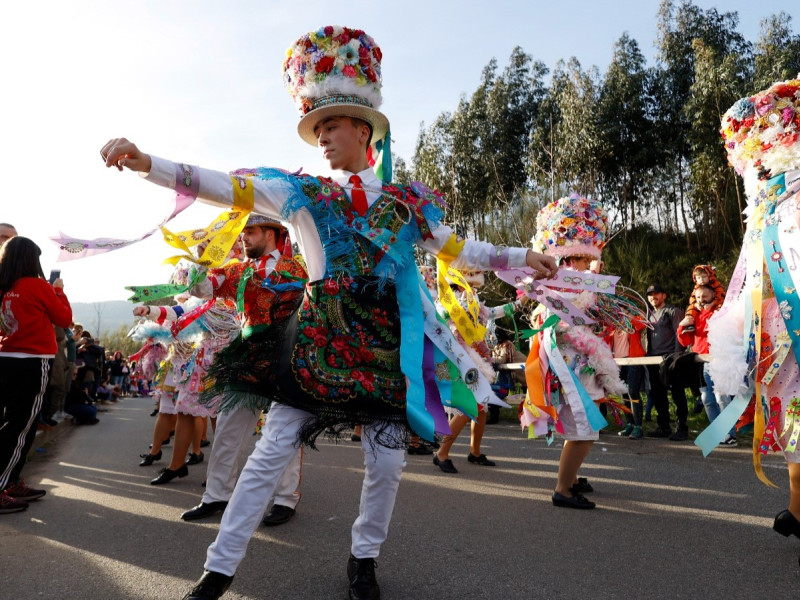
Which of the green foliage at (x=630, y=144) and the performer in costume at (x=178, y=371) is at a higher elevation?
the green foliage at (x=630, y=144)

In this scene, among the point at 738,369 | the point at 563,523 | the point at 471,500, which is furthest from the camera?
the point at 471,500

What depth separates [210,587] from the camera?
2.45 m

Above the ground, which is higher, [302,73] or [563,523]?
[302,73]

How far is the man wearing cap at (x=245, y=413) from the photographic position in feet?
13.0

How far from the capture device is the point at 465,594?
2832 mm

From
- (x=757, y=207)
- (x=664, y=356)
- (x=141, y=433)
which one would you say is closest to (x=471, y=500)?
(x=757, y=207)

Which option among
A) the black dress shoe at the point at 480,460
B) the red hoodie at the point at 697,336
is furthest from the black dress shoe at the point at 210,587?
the red hoodie at the point at 697,336

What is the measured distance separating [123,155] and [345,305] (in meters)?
1.02

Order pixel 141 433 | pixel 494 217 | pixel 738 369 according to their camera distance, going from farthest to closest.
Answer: pixel 494 217, pixel 141 433, pixel 738 369

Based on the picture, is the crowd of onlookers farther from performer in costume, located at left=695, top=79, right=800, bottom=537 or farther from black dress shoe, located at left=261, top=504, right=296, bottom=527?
performer in costume, located at left=695, top=79, right=800, bottom=537

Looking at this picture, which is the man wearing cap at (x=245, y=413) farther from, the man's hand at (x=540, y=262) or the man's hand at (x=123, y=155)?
the man's hand at (x=123, y=155)

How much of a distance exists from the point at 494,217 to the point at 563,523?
21.5 meters

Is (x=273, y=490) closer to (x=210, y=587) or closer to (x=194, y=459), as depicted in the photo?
(x=210, y=587)

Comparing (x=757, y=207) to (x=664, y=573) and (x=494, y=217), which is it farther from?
(x=494, y=217)
